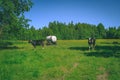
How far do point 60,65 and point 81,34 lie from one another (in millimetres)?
151635

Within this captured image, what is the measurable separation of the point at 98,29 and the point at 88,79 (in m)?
169

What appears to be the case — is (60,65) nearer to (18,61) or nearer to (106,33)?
(18,61)

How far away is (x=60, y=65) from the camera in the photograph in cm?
2145

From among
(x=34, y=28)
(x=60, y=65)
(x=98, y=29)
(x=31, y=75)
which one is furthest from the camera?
(x=98, y=29)

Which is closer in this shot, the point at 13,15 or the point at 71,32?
the point at 13,15

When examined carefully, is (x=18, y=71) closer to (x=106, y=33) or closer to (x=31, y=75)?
(x=31, y=75)

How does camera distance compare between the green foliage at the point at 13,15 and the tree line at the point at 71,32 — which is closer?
the green foliage at the point at 13,15

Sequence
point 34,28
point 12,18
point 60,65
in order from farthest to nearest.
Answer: point 34,28 < point 12,18 < point 60,65

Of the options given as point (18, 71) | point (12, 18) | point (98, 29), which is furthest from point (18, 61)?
point (98, 29)

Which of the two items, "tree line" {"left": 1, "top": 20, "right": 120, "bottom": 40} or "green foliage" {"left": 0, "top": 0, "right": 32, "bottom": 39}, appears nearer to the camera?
"green foliage" {"left": 0, "top": 0, "right": 32, "bottom": 39}

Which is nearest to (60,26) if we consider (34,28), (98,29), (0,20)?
(34,28)

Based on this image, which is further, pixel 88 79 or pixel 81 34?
pixel 81 34

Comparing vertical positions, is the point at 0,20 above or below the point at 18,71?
above

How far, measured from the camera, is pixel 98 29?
598ft
